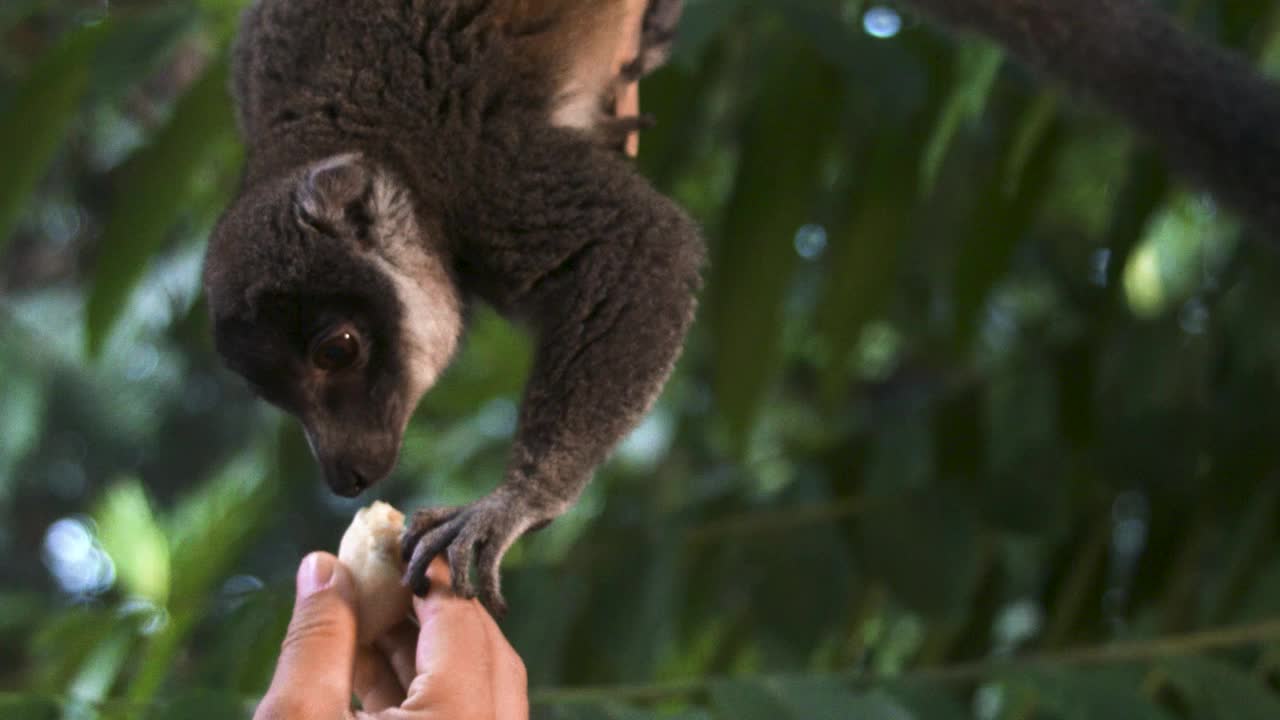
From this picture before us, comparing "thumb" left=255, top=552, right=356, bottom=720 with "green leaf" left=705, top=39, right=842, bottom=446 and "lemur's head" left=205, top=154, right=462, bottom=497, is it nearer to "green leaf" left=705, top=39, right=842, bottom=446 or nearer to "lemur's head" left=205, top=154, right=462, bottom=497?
"lemur's head" left=205, top=154, right=462, bottom=497

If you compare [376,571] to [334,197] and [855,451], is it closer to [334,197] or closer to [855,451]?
[334,197]

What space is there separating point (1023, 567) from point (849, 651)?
42cm

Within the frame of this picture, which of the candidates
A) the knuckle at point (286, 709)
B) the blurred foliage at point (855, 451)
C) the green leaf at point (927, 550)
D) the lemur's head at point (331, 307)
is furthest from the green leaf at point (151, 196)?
the green leaf at point (927, 550)

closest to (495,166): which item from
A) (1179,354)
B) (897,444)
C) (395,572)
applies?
(395,572)

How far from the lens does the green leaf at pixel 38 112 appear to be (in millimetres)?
1538

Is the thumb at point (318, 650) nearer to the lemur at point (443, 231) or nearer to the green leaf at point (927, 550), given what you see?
the lemur at point (443, 231)

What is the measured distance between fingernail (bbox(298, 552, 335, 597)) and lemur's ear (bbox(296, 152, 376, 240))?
33 cm

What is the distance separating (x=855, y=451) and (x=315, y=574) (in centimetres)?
108

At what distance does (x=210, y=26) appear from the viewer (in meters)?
1.67

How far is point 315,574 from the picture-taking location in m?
0.85

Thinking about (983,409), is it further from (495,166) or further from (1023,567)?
(495,166)

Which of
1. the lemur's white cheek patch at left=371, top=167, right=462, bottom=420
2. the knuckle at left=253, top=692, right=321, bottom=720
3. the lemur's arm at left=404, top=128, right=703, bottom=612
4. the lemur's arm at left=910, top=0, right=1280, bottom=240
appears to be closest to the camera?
the knuckle at left=253, top=692, right=321, bottom=720

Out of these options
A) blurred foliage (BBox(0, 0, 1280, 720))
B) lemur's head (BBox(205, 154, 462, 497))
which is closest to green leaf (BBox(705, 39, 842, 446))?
blurred foliage (BBox(0, 0, 1280, 720))

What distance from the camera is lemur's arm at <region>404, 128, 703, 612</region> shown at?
1.00m
